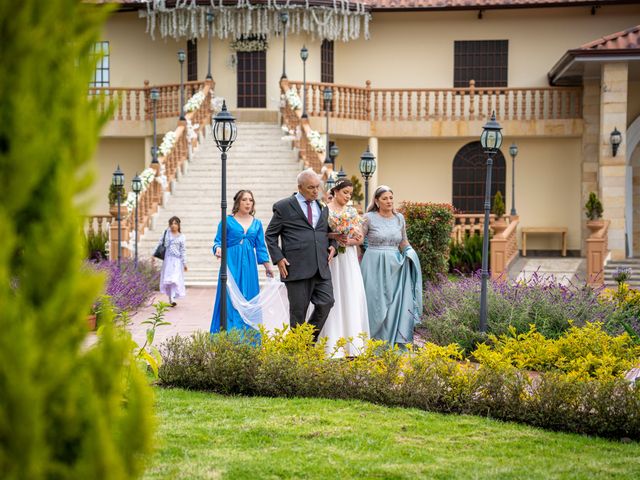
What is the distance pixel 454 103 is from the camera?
91.0 feet

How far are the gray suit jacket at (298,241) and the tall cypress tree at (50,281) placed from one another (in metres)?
6.56

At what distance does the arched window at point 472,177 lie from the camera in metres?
29.0

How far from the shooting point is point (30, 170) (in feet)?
8.48

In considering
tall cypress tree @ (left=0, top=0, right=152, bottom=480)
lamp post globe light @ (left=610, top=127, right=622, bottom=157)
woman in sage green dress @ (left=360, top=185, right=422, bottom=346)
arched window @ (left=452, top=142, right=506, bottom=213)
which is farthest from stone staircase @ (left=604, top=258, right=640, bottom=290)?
tall cypress tree @ (left=0, top=0, right=152, bottom=480)

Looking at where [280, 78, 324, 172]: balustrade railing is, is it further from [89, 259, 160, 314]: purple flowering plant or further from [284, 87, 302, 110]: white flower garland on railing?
[89, 259, 160, 314]: purple flowering plant

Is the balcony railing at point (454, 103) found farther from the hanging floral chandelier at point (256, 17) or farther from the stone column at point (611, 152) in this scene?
the stone column at point (611, 152)

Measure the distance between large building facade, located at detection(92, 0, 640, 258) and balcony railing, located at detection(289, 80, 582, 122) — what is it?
39 millimetres

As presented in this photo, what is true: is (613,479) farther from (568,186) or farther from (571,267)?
(568,186)

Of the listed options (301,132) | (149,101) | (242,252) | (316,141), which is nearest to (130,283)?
(242,252)

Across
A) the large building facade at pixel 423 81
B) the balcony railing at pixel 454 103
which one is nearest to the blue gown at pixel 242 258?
the large building facade at pixel 423 81

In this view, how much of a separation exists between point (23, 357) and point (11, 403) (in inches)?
5.0

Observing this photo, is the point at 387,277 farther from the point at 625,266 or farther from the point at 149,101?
the point at 149,101

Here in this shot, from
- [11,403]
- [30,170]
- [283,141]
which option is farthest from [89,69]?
[283,141]

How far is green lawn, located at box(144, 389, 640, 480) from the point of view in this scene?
5750 mm
